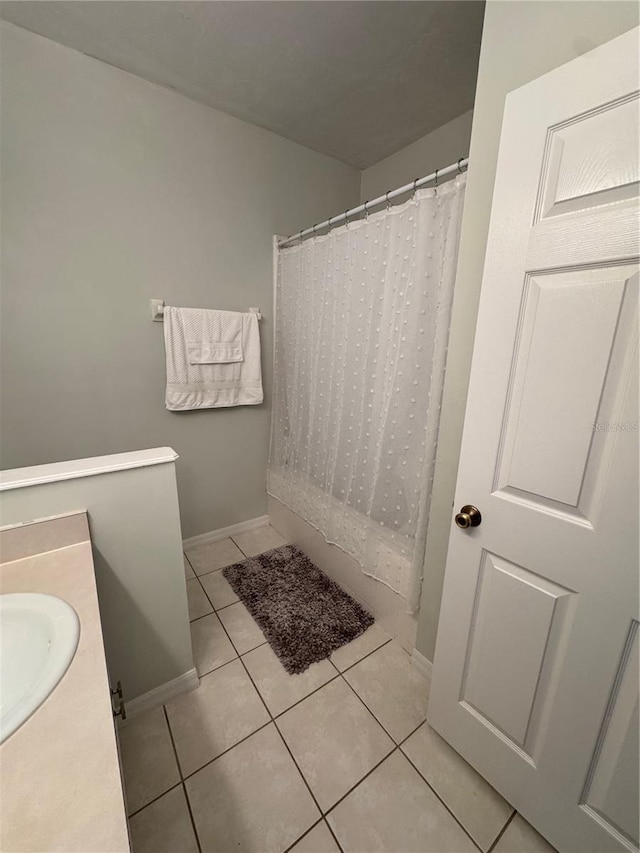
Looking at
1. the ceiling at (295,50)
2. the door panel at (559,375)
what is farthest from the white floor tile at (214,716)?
the ceiling at (295,50)

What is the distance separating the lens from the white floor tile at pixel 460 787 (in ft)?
3.13

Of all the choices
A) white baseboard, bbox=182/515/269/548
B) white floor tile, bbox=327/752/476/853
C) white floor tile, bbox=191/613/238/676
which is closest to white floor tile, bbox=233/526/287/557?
white baseboard, bbox=182/515/269/548

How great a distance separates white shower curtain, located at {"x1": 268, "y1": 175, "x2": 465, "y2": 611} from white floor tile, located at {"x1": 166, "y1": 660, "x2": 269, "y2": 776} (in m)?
0.70

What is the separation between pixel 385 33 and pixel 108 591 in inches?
87.7

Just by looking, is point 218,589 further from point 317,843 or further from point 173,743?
point 317,843

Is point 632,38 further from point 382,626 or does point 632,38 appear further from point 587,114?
point 382,626

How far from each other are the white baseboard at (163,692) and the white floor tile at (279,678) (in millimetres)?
221

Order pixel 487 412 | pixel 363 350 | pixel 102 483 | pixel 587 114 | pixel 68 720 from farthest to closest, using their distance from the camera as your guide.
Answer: pixel 363 350 → pixel 102 483 → pixel 487 412 → pixel 587 114 → pixel 68 720

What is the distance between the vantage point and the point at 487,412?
87 centimetres

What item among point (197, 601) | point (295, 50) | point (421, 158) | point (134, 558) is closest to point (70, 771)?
point (134, 558)

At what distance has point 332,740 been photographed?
45.1 inches

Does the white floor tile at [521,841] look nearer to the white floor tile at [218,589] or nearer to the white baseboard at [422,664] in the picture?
the white baseboard at [422,664]

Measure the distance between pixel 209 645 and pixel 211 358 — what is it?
1450 millimetres

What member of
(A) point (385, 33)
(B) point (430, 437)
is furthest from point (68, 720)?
(A) point (385, 33)
